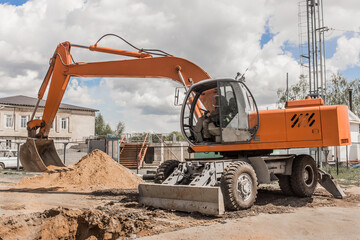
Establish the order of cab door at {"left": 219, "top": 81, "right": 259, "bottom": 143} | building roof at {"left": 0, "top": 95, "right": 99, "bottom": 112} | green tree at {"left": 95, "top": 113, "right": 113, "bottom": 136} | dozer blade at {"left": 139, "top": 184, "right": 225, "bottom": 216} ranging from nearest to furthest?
dozer blade at {"left": 139, "top": 184, "right": 225, "bottom": 216}
cab door at {"left": 219, "top": 81, "right": 259, "bottom": 143}
building roof at {"left": 0, "top": 95, "right": 99, "bottom": 112}
green tree at {"left": 95, "top": 113, "right": 113, "bottom": 136}

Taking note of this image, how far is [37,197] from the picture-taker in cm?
947

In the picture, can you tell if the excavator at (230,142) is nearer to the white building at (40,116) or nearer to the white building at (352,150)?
the white building at (352,150)

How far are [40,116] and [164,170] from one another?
4250cm

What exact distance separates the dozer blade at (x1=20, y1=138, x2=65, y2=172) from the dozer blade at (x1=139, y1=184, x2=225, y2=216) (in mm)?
3705

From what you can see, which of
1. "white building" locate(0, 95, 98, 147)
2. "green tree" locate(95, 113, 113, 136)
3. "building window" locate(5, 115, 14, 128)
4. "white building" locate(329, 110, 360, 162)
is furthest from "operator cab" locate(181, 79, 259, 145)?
"green tree" locate(95, 113, 113, 136)

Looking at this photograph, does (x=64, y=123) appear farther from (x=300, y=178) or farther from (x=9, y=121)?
(x=300, y=178)

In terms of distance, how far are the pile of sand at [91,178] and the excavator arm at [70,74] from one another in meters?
1.83

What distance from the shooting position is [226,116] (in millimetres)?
8156

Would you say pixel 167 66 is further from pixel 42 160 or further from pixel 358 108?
pixel 358 108

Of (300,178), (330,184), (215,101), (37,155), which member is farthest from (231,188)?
(37,155)

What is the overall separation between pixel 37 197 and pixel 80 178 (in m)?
3.08

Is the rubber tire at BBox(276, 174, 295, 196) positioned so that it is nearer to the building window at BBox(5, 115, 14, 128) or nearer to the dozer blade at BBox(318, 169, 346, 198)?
the dozer blade at BBox(318, 169, 346, 198)

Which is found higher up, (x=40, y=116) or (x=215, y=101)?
(x=40, y=116)

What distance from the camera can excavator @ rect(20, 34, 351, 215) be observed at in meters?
7.17
